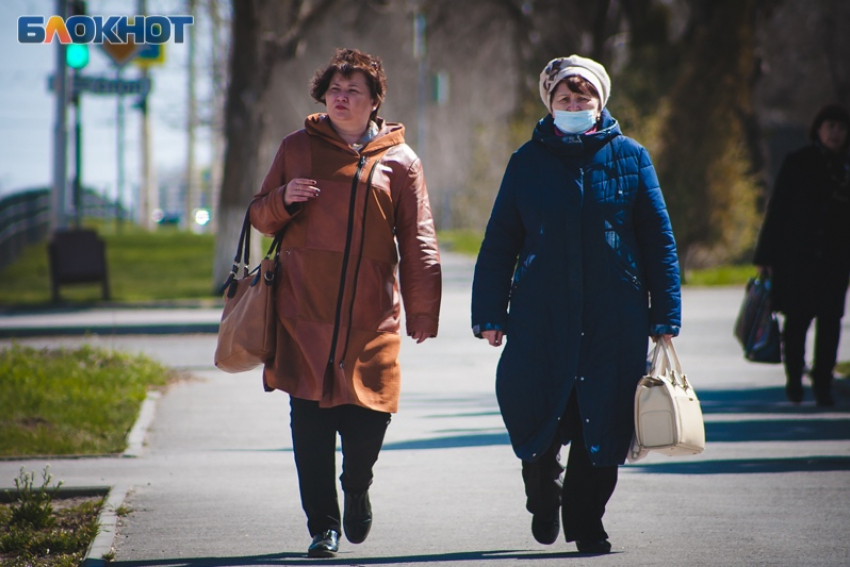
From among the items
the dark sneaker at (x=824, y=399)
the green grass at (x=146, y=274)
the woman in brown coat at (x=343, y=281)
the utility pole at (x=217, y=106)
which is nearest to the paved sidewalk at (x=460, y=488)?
the dark sneaker at (x=824, y=399)

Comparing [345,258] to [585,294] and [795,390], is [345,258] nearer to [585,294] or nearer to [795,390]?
[585,294]

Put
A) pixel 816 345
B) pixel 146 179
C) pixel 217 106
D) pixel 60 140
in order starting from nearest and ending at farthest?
pixel 816 345, pixel 60 140, pixel 146 179, pixel 217 106

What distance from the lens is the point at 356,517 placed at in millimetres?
5312

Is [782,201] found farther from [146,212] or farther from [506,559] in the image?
[146,212]

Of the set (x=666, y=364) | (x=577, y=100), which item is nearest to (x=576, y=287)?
(x=666, y=364)

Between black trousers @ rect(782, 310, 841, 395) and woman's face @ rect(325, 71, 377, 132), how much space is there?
489cm

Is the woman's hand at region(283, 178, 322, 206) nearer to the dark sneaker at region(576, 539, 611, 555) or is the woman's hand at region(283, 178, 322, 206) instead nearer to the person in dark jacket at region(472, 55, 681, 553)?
the person in dark jacket at region(472, 55, 681, 553)

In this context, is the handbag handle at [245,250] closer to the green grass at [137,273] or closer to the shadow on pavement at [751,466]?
the shadow on pavement at [751,466]

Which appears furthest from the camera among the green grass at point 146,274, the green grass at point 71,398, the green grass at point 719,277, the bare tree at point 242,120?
the green grass at point 719,277

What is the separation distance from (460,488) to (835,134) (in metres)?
4.12

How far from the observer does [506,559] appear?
5.27 meters

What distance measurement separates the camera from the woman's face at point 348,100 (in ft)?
17.4

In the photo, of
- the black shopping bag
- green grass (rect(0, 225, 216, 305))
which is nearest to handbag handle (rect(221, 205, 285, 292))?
the black shopping bag

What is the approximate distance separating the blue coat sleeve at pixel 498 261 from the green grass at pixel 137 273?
1464 cm
